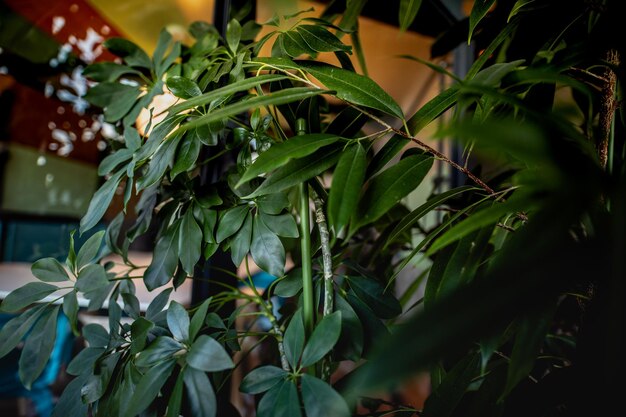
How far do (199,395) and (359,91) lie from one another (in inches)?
17.0

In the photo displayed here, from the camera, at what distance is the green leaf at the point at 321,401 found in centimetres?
41

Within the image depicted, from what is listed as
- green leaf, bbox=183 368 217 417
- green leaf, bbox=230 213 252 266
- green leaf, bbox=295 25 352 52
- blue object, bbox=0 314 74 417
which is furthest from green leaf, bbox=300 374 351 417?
blue object, bbox=0 314 74 417

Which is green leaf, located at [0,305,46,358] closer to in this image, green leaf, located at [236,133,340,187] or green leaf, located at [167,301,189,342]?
green leaf, located at [167,301,189,342]

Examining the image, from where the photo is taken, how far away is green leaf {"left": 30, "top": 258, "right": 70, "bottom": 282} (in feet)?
2.04

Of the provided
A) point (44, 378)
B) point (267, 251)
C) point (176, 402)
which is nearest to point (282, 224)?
point (267, 251)

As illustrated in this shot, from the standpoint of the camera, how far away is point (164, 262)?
609mm

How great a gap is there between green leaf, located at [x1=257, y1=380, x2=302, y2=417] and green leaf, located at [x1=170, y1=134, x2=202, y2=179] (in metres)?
0.31

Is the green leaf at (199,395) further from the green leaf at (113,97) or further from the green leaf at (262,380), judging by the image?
the green leaf at (113,97)

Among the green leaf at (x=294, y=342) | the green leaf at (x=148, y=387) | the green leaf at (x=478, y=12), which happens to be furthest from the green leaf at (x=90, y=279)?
the green leaf at (x=478, y=12)

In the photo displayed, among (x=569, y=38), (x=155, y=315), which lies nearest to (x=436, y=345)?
(x=155, y=315)

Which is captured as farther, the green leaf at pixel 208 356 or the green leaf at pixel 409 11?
the green leaf at pixel 409 11

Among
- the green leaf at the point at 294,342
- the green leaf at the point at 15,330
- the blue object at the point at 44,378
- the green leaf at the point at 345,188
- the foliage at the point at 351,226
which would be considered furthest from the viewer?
the blue object at the point at 44,378

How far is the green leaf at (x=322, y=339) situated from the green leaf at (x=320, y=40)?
0.37 meters

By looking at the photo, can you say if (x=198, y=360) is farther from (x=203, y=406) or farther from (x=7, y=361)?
(x=7, y=361)
